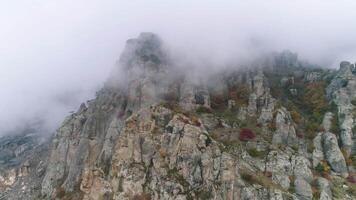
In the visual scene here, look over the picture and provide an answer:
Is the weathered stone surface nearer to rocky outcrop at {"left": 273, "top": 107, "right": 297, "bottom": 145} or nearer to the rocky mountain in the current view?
the rocky mountain

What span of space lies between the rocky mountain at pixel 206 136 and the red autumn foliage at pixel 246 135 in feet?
0.84

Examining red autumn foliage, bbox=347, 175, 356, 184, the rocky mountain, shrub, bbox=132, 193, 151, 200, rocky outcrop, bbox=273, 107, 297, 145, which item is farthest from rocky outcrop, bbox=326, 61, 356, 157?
shrub, bbox=132, 193, 151, 200

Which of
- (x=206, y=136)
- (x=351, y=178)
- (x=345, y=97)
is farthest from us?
(x=345, y=97)

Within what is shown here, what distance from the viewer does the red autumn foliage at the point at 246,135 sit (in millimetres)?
119119

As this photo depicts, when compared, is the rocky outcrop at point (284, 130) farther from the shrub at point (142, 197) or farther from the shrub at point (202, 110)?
the shrub at point (142, 197)

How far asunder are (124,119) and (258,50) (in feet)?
179

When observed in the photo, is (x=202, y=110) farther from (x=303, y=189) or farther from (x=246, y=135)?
(x=303, y=189)

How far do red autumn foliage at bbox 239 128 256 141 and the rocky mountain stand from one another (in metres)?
0.25

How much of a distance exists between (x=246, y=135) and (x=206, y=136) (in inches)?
521

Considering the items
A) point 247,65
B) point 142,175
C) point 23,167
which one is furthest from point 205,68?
point 23,167

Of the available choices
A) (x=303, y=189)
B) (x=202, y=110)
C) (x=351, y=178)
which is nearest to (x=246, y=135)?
(x=202, y=110)

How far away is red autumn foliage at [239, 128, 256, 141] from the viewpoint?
119 m

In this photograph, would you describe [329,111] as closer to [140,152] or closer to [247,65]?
[247,65]

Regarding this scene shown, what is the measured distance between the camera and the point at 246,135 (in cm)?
12031
